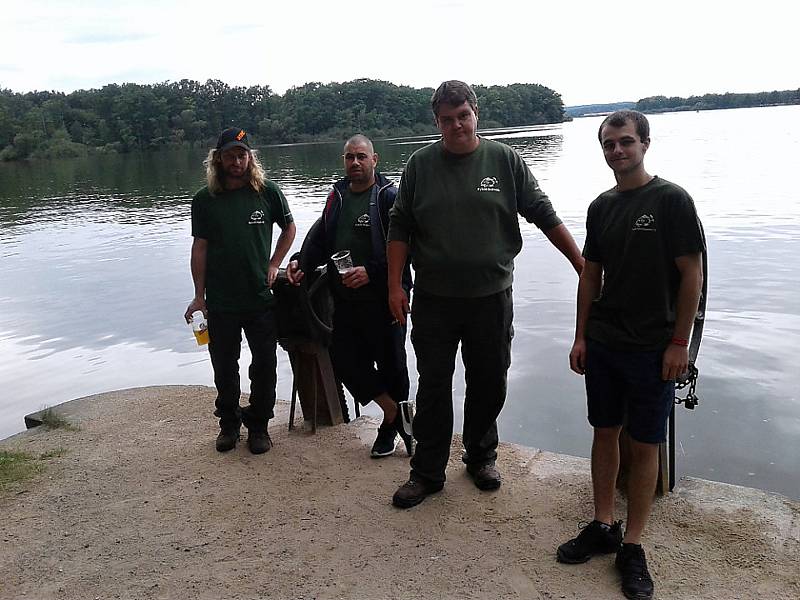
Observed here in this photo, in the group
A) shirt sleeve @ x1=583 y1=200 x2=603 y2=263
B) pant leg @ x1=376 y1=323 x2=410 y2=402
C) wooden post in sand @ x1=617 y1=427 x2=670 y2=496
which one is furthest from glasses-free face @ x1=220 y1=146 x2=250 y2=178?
wooden post in sand @ x1=617 y1=427 x2=670 y2=496

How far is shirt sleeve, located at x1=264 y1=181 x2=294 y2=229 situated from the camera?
436cm

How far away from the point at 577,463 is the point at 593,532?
92 cm

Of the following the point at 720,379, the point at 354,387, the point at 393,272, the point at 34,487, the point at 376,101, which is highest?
the point at 376,101

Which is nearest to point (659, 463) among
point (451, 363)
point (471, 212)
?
point (451, 363)

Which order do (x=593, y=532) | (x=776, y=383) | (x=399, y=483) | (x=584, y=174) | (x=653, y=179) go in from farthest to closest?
(x=584, y=174)
(x=776, y=383)
(x=399, y=483)
(x=593, y=532)
(x=653, y=179)

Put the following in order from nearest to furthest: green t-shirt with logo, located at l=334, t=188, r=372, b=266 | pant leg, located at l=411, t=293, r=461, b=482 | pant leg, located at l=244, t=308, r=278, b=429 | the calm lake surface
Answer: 1. pant leg, located at l=411, t=293, r=461, b=482
2. green t-shirt with logo, located at l=334, t=188, r=372, b=266
3. pant leg, located at l=244, t=308, r=278, b=429
4. the calm lake surface

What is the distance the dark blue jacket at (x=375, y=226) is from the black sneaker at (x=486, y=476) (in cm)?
105

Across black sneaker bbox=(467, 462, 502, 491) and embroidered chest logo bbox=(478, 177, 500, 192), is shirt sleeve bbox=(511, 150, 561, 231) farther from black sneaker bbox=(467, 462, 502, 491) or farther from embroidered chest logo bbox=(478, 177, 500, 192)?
black sneaker bbox=(467, 462, 502, 491)

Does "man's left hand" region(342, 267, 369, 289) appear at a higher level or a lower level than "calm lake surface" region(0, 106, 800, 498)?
higher

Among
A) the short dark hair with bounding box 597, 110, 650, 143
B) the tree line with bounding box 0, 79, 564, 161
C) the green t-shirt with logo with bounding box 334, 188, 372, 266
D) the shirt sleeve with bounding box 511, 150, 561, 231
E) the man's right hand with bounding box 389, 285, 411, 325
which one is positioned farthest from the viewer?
the tree line with bounding box 0, 79, 564, 161

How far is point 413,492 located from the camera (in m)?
3.59

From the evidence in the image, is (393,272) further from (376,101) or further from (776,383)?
(376,101)

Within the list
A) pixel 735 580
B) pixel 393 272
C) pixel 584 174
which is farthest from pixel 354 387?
pixel 584 174

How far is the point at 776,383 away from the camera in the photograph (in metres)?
6.58
